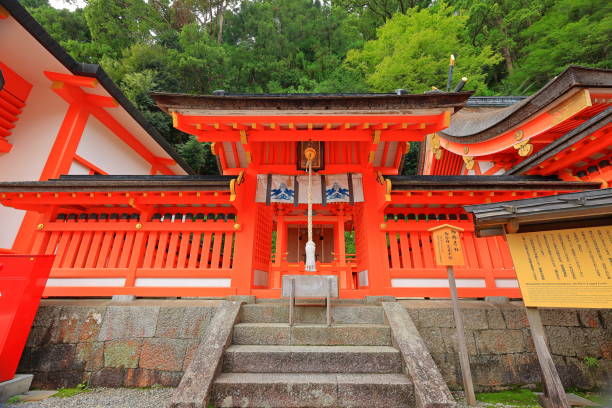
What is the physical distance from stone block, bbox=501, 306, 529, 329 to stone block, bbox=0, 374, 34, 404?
289 inches

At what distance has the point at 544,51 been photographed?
52.3ft

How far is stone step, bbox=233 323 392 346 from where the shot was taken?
3.90 m

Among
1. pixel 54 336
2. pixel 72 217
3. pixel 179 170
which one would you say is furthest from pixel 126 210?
pixel 179 170

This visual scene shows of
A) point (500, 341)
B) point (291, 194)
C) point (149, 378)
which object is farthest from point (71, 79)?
point (500, 341)

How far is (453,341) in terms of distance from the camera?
162 inches

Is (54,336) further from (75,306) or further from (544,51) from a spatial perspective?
(544,51)

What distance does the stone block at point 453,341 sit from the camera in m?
4.06

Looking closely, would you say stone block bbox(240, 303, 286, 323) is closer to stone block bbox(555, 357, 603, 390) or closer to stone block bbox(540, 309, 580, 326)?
stone block bbox(540, 309, 580, 326)

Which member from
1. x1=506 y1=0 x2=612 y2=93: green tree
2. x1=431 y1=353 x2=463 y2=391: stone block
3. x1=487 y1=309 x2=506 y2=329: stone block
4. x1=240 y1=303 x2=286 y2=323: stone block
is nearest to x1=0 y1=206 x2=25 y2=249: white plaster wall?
x1=240 y1=303 x2=286 y2=323: stone block

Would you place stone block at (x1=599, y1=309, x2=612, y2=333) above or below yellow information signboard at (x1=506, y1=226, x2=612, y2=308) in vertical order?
below

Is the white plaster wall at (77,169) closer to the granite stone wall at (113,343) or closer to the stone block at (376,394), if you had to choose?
the granite stone wall at (113,343)

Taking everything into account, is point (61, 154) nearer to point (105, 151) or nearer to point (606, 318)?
point (105, 151)

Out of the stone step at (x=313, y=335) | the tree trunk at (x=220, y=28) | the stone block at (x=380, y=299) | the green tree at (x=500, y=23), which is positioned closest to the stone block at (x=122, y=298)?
the stone step at (x=313, y=335)

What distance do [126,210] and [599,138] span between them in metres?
9.06
